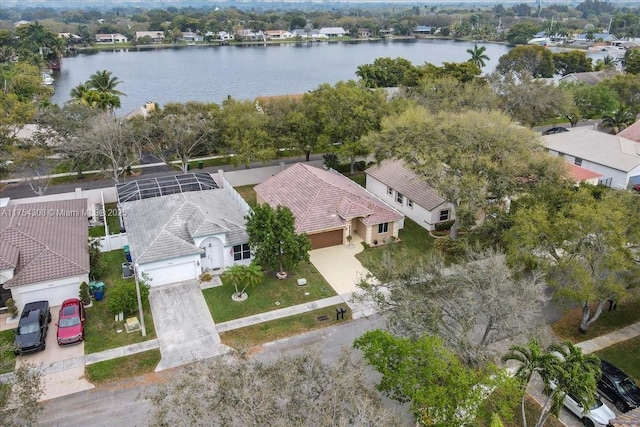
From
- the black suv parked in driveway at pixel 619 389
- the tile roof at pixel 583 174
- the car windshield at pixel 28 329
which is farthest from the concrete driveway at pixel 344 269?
the tile roof at pixel 583 174

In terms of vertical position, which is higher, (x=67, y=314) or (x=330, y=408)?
(x=330, y=408)

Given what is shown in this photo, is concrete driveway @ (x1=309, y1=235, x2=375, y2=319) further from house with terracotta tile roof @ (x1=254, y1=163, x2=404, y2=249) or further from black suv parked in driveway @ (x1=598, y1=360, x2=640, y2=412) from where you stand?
black suv parked in driveway @ (x1=598, y1=360, x2=640, y2=412)

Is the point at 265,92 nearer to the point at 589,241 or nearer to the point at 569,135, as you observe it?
the point at 569,135

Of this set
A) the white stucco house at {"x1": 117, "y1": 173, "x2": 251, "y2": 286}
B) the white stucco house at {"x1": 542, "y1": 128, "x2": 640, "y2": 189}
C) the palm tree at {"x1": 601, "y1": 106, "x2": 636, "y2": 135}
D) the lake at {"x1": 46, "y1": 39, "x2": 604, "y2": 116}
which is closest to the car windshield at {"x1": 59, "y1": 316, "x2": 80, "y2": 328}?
the white stucco house at {"x1": 117, "y1": 173, "x2": 251, "y2": 286}

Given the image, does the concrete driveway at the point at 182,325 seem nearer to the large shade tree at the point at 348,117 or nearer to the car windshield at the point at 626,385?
the car windshield at the point at 626,385

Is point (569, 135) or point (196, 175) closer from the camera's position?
point (196, 175)

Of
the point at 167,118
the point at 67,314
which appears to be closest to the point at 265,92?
the point at 167,118
